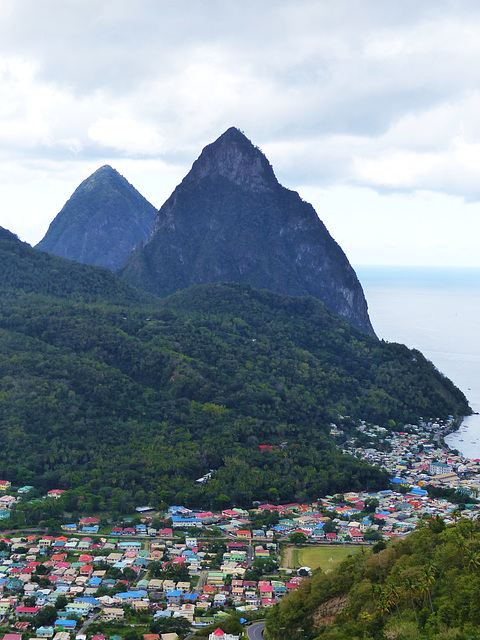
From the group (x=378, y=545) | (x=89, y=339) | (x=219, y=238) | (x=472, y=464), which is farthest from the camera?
(x=219, y=238)

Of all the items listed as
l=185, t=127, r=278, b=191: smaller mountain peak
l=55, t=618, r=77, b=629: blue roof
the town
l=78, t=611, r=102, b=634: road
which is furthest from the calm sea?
l=55, t=618, r=77, b=629: blue roof

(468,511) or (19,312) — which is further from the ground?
(19,312)

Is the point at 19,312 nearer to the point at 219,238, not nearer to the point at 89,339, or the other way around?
the point at 89,339

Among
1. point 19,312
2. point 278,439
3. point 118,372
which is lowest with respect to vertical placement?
point 278,439

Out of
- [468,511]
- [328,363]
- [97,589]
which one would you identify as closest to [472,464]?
[468,511]

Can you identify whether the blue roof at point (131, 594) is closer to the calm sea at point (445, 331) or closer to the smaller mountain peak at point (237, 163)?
the calm sea at point (445, 331)

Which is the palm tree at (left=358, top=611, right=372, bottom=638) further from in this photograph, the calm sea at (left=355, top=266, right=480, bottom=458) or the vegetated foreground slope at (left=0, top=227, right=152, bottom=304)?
the vegetated foreground slope at (left=0, top=227, right=152, bottom=304)

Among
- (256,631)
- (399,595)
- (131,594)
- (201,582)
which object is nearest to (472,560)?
(399,595)

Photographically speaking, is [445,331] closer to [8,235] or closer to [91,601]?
[8,235]
